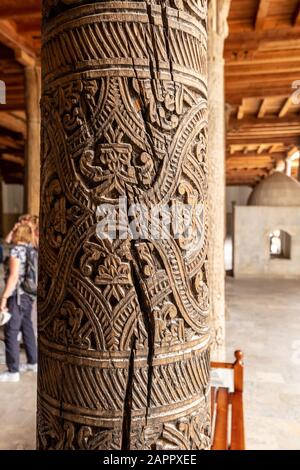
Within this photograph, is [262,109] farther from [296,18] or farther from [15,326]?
[15,326]

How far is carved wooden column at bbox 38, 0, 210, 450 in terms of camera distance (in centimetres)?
79

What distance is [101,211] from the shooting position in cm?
79

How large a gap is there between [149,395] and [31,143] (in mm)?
6829

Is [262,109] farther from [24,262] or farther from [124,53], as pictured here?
[124,53]

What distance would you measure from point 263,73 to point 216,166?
551 cm

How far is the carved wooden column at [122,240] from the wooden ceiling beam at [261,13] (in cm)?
532

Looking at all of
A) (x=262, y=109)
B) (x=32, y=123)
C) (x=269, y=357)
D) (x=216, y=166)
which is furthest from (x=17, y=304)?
(x=262, y=109)

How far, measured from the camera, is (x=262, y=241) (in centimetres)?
1113

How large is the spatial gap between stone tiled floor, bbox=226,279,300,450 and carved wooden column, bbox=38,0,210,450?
2563 mm

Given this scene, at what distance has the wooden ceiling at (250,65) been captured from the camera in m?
5.71

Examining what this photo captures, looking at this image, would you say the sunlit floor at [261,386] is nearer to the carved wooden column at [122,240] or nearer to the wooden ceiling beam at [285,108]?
the carved wooden column at [122,240]

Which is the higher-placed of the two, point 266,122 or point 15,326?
point 266,122

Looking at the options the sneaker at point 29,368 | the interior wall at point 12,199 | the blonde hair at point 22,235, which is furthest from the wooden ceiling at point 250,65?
the interior wall at point 12,199
